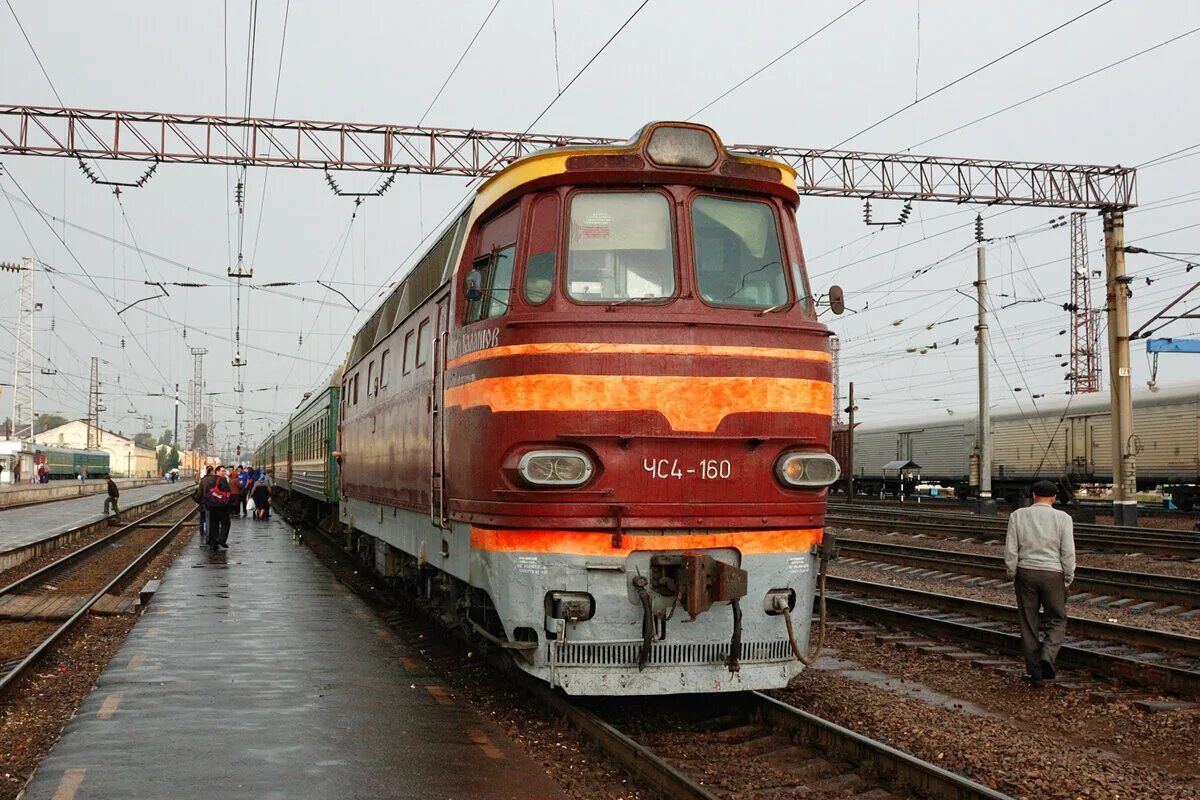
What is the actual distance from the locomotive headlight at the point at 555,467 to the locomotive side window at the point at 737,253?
4.67ft

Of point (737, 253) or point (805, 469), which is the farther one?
point (737, 253)

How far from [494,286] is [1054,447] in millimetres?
34443

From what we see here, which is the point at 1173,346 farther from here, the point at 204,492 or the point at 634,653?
the point at 634,653

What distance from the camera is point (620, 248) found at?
25.2ft

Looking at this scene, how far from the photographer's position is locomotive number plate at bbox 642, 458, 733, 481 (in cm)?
731

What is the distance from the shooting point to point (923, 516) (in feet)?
103

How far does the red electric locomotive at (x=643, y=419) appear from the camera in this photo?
7.19 meters

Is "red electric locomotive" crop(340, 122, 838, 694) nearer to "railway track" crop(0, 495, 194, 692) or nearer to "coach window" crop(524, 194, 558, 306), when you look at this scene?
"coach window" crop(524, 194, 558, 306)

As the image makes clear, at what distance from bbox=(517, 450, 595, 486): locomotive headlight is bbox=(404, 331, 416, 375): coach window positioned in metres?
3.82

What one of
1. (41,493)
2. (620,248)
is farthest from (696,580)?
(41,493)

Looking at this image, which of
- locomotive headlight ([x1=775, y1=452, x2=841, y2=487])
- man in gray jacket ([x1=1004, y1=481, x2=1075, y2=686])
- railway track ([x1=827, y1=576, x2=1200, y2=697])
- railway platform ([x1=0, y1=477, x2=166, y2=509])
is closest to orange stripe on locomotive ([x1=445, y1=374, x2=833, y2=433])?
locomotive headlight ([x1=775, y1=452, x2=841, y2=487])

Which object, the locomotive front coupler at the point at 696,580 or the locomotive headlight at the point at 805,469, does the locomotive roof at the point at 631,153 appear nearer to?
the locomotive headlight at the point at 805,469

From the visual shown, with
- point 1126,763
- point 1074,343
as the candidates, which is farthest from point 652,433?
point 1074,343

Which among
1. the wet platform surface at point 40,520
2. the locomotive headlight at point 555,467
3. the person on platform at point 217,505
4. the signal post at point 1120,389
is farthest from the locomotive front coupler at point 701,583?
the signal post at point 1120,389
